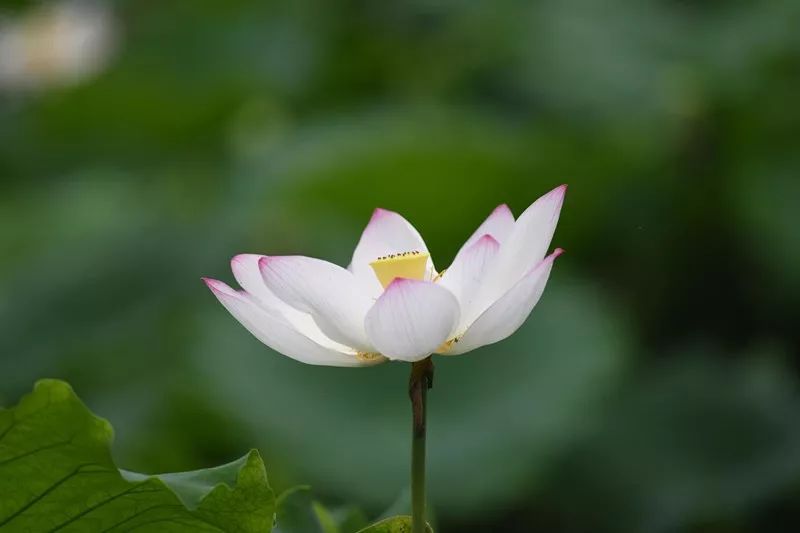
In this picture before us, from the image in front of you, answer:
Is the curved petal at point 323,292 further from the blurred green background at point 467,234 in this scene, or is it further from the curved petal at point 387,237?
the blurred green background at point 467,234

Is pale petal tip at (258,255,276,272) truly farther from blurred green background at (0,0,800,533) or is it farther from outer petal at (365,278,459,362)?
blurred green background at (0,0,800,533)

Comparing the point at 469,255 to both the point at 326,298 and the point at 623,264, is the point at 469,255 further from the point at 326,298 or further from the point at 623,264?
the point at 623,264

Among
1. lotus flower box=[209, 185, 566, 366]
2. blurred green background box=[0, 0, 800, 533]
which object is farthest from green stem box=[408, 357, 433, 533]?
blurred green background box=[0, 0, 800, 533]

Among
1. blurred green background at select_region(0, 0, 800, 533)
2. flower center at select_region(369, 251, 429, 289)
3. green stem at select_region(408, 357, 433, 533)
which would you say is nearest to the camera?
green stem at select_region(408, 357, 433, 533)

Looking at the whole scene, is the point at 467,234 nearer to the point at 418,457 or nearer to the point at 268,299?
the point at 268,299

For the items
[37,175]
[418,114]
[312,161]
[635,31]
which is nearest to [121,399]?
[312,161]

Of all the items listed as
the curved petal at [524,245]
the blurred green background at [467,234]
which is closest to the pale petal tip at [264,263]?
the curved petal at [524,245]
